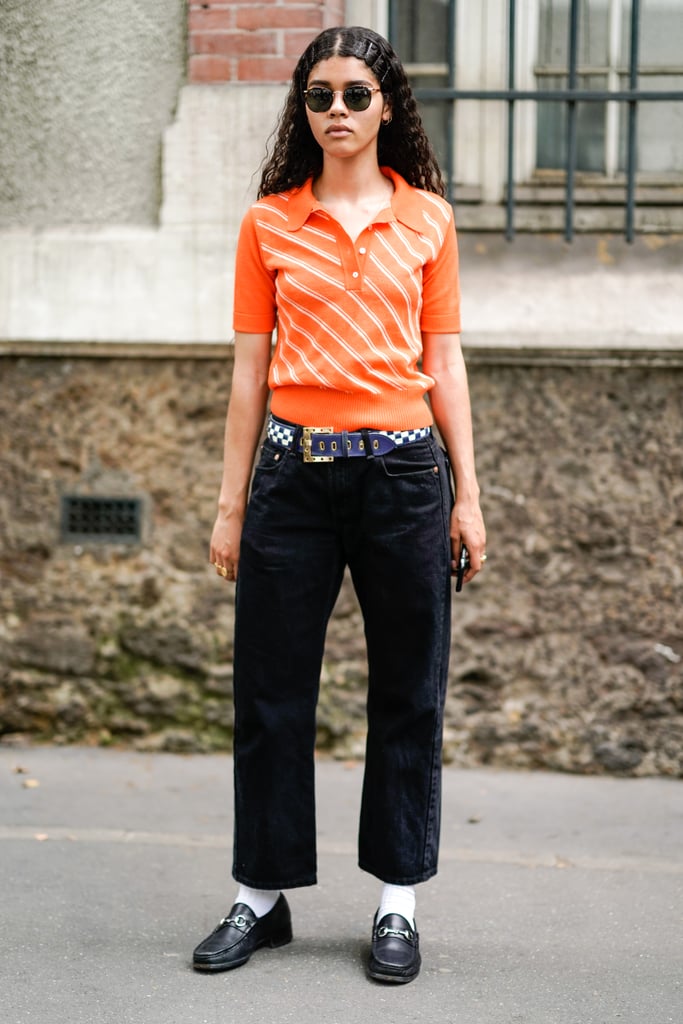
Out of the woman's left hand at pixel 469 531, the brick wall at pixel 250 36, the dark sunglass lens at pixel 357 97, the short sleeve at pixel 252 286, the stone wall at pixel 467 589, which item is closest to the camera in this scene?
the dark sunglass lens at pixel 357 97

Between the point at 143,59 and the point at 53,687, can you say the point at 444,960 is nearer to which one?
the point at 53,687

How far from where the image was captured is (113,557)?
180 inches

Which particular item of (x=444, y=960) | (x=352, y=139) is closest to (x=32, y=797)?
(x=444, y=960)

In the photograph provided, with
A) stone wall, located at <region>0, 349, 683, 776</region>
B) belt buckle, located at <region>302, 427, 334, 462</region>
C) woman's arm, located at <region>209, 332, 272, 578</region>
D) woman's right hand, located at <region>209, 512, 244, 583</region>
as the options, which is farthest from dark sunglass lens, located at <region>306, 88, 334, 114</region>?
stone wall, located at <region>0, 349, 683, 776</region>

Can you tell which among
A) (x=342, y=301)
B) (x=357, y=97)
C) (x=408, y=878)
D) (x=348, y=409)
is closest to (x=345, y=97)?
(x=357, y=97)

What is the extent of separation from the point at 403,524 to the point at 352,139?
2.79 ft

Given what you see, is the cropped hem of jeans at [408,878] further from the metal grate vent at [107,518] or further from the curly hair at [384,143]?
the metal grate vent at [107,518]

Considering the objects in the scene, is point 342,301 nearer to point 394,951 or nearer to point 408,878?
point 408,878

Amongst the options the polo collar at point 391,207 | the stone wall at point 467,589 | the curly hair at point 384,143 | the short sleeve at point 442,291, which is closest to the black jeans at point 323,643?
the short sleeve at point 442,291

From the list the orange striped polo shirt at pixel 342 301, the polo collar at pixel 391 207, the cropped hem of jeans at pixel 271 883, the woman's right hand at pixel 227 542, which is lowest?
the cropped hem of jeans at pixel 271 883

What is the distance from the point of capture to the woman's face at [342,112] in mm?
2820

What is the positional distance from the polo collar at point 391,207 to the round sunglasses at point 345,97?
0.19m

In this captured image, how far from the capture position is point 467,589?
14.8 ft

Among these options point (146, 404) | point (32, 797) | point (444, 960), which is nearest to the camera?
point (444, 960)
